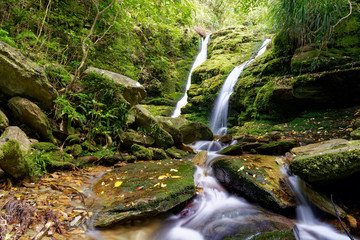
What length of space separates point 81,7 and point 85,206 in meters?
5.34

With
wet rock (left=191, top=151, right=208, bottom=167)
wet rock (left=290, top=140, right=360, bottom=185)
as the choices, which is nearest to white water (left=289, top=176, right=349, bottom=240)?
wet rock (left=290, top=140, right=360, bottom=185)

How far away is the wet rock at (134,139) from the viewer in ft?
13.8

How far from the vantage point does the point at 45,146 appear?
2801mm

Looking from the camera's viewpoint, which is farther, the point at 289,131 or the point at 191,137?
the point at 191,137

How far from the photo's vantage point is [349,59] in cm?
520

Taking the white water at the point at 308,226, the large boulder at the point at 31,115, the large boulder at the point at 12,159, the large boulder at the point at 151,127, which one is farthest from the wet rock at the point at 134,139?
the white water at the point at 308,226

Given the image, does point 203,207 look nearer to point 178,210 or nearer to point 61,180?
point 178,210

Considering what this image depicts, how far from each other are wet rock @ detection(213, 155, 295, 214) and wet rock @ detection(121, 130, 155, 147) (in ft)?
6.36

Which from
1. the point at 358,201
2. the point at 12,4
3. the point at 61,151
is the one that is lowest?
the point at 61,151

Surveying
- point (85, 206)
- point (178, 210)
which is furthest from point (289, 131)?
point (85, 206)

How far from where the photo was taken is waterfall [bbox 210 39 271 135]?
8820 mm

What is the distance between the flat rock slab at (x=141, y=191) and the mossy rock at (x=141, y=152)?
0.59m

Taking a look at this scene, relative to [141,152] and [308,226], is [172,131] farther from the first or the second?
[308,226]

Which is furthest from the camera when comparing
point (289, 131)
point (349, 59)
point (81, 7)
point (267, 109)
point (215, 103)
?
point (215, 103)
